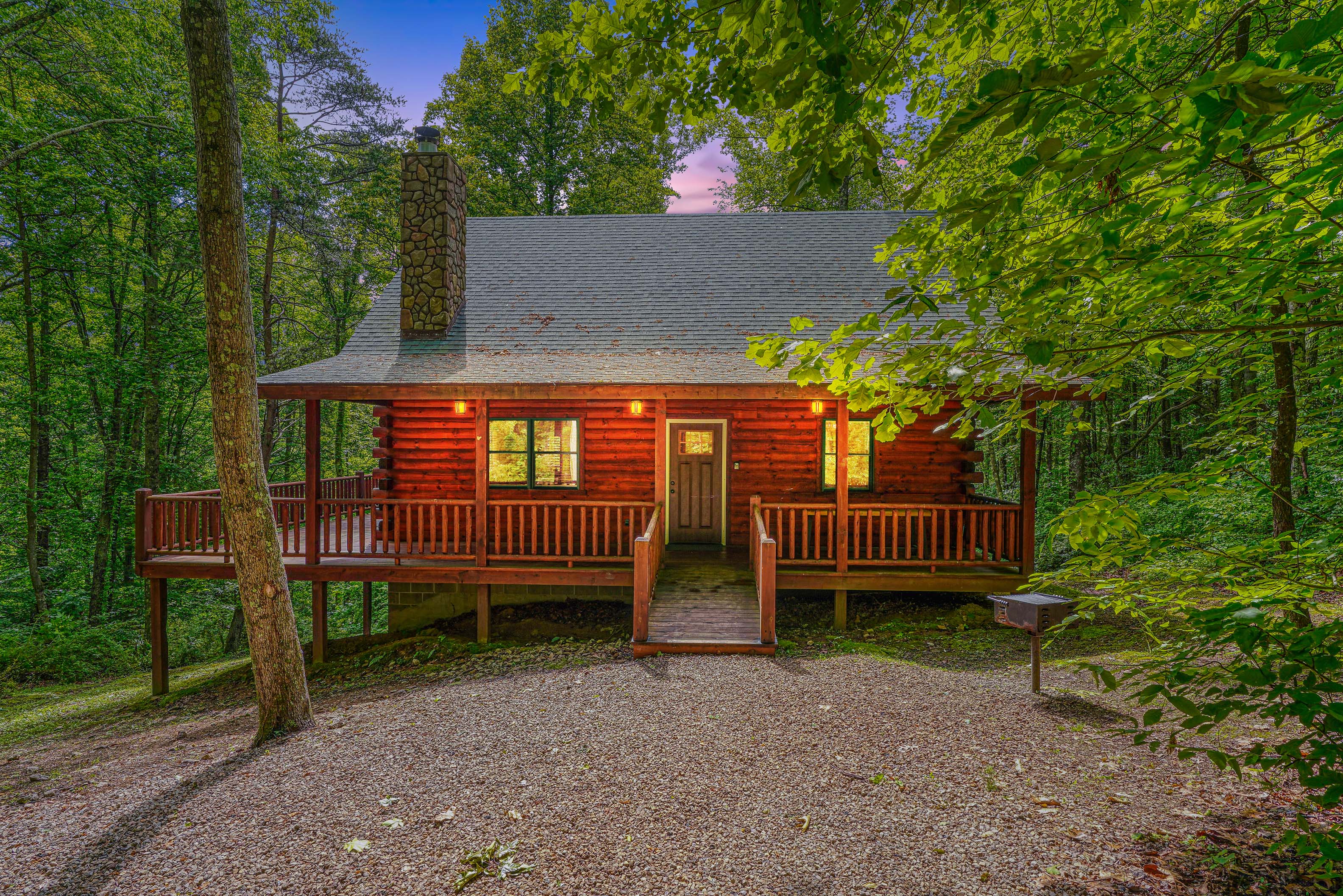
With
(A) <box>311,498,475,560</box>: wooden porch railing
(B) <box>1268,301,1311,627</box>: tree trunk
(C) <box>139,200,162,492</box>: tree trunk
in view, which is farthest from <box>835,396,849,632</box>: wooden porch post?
(C) <box>139,200,162,492</box>: tree trunk

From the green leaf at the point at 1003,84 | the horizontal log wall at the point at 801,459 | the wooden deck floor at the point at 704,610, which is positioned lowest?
the wooden deck floor at the point at 704,610

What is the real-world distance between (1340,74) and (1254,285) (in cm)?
101

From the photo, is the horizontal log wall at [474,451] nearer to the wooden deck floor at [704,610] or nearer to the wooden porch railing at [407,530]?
the wooden porch railing at [407,530]

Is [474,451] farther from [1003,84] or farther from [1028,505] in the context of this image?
[1003,84]

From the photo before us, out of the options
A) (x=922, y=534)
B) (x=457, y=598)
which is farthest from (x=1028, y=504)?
(x=457, y=598)

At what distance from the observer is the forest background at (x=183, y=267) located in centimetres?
1116

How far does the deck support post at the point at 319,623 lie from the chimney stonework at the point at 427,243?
4460mm

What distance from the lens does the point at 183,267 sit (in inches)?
538

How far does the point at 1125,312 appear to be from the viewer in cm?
239

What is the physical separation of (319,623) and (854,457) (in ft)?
29.0

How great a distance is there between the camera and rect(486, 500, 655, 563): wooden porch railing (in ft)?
26.7

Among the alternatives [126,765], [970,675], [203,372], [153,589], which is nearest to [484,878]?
[126,765]

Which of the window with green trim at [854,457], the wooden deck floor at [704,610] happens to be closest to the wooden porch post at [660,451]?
the wooden deck floor at [704,610]

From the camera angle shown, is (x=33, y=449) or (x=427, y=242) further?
(x=33, y=449)
